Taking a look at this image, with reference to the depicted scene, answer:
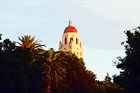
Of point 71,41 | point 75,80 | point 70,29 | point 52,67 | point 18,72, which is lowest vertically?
point 18,72

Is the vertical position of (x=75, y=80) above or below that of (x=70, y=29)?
below

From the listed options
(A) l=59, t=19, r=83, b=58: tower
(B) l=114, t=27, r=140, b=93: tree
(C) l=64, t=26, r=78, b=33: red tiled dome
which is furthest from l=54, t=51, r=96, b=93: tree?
(C) l=64, t=26, r=78, b=33: red tiled dome

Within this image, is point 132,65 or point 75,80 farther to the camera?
point 75,80

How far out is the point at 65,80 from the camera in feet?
232

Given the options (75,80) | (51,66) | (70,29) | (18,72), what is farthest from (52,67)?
(70,29)

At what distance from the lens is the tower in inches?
7594

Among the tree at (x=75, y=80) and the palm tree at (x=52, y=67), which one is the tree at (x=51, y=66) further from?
the tree at (x=75, y=80)

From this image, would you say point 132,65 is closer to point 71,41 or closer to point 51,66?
point 51,66

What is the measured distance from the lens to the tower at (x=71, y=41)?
7594 inches

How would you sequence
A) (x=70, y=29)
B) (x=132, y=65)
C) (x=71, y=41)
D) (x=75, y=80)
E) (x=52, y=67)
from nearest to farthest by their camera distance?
(x=132, y=65) < (x=52, y=67) < (x=75, y=80) < (x=71, y=41) < (x=70, y=29)

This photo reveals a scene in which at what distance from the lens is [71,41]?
192000 mm

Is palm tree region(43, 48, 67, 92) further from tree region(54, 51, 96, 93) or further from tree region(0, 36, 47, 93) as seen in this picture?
tree region(54, 51, 96, 93)

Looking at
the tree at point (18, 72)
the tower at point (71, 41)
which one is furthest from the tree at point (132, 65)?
the tower at point (71, 41)

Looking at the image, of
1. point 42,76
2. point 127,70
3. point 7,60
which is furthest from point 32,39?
point 127,70
